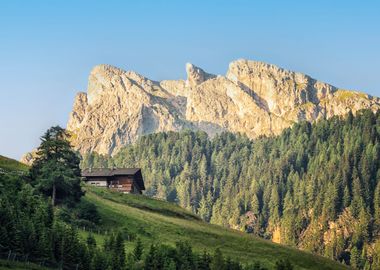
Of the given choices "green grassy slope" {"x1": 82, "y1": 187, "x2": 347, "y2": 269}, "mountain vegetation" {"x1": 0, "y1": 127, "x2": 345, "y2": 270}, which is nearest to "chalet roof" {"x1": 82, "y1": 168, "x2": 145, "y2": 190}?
"mountain vegetation" {"x1": 0, "y1": 127, "x2": 345, "y2": 270}

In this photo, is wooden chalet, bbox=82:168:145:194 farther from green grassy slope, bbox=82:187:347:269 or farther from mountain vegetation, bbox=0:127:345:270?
green grassy slope, bbox=82:187:347:269

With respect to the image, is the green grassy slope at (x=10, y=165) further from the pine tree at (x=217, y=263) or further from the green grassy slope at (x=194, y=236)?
the pine tree at (x=217, y=263)

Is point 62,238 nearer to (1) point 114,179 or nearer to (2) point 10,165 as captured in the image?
(2) point 10,165

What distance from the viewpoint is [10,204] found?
88.3 meters

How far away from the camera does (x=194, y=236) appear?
397 feet

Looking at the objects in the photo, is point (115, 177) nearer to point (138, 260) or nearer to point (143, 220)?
point (143, 220)

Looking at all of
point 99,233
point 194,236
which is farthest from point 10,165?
point 194,236

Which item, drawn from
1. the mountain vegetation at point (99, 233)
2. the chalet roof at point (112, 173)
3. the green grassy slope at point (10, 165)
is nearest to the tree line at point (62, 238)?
the mountain vegetation at point (99, 233)

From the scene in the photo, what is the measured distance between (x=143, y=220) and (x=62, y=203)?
16.2m

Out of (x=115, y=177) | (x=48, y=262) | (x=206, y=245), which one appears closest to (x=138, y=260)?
(x=48, y=262)

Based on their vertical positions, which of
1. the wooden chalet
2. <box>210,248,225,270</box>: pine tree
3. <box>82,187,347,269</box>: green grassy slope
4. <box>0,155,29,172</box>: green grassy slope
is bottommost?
<box>210,248,225,270</box>: pine tree

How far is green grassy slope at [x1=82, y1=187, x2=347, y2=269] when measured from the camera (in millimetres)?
112375

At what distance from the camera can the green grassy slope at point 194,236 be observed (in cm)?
11238

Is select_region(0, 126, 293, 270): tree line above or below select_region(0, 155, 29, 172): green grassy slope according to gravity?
below
